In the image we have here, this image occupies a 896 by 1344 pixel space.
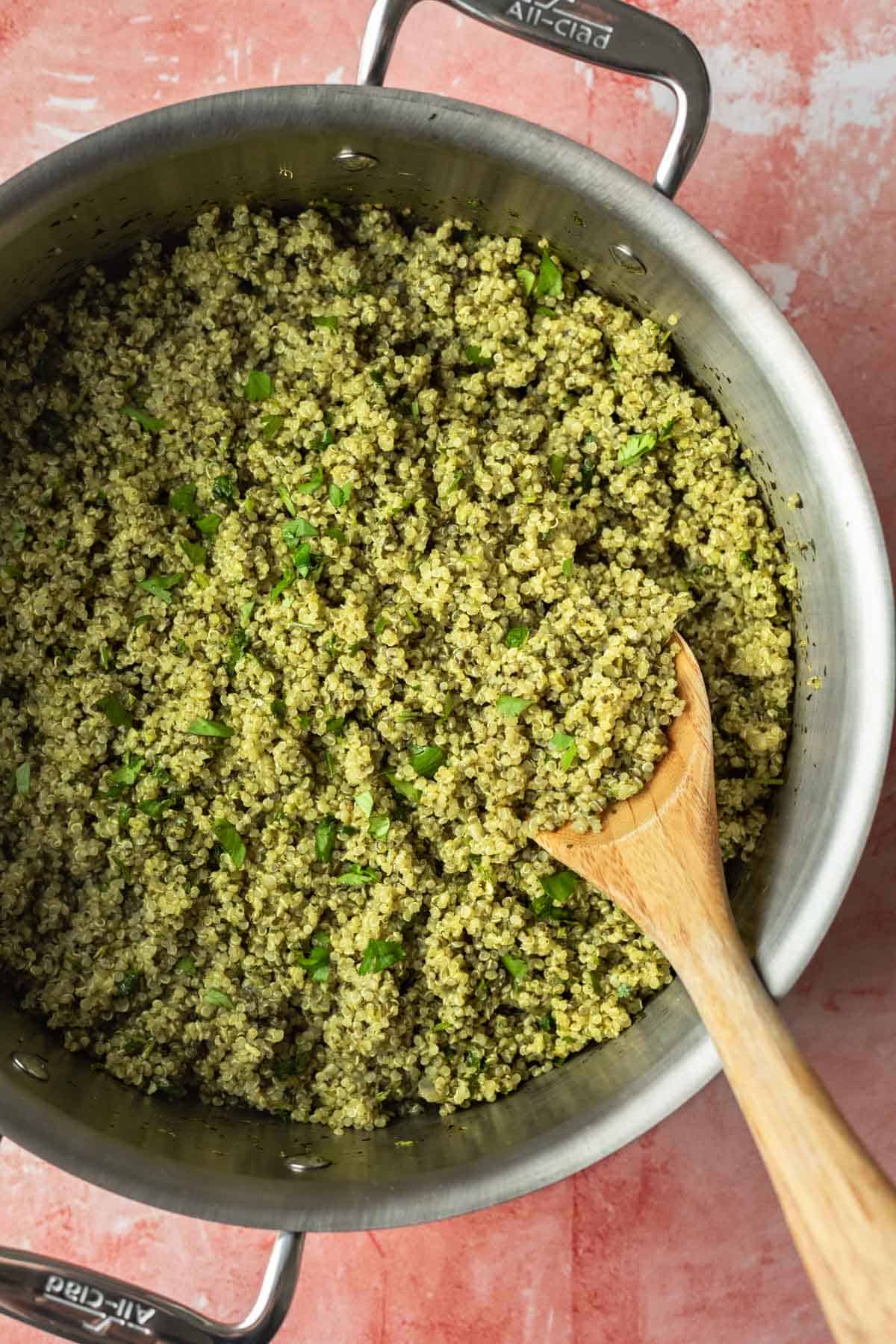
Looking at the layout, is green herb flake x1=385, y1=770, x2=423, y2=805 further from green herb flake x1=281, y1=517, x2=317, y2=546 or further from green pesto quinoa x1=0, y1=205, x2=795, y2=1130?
green herb flake x1=281, y1=517, x2=317, y2=546

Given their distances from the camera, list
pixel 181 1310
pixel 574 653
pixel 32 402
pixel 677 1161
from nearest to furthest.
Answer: pixel 181 1310 → pixel 574 653 → pixel 32 402 → pixel 677 1161

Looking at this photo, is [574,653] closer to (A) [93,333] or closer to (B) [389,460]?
(B) [389,460]

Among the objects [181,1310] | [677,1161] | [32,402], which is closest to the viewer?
[181,1310]

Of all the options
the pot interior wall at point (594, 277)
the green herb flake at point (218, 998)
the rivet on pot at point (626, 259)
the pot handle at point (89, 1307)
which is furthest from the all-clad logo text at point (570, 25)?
the pot handle at point (89, 1307)

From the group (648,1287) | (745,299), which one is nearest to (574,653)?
(745,299)

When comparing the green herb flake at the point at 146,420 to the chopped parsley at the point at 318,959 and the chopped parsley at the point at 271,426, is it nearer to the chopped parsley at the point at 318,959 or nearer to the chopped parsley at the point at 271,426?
the chopped parsley at the point at 271,426
